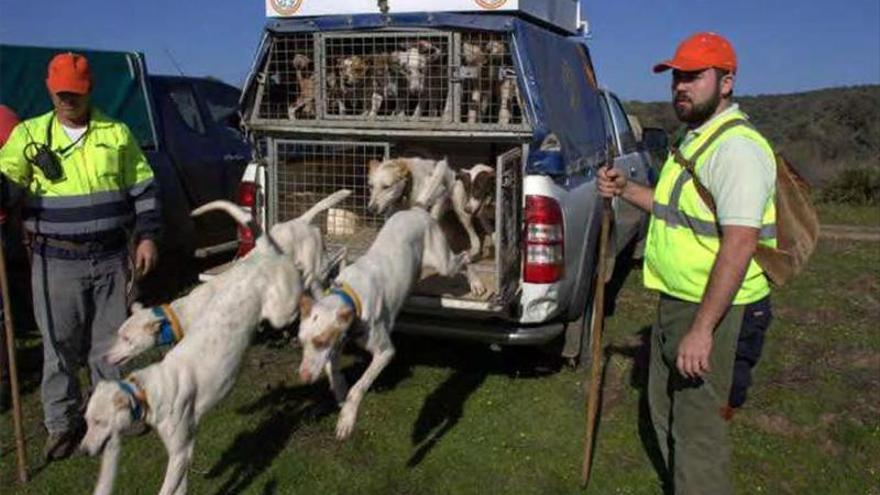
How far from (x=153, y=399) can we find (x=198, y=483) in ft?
3.75

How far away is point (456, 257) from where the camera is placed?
218 inches

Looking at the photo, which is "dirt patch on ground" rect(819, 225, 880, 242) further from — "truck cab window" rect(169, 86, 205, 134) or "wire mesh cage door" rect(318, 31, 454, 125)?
"truck cab window" rect(169, 86, 205, 134)

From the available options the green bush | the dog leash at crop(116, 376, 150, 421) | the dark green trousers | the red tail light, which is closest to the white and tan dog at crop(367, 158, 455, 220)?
the red tail light

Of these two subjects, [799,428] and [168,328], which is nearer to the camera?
[168,328]

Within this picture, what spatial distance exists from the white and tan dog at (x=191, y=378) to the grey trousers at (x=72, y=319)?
2.82 ft

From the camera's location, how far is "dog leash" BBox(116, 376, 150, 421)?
141 inches

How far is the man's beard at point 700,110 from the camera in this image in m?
3.52

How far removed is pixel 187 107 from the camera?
31.1 ft

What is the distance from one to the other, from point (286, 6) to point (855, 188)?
16.8 metres

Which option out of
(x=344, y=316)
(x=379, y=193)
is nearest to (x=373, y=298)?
(x=344, y=316)

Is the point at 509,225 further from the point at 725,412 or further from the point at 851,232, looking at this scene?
the point at 851,232

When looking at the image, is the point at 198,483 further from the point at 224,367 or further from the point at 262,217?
the point at 262,217

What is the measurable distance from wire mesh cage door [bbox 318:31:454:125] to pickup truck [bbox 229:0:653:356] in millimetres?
12

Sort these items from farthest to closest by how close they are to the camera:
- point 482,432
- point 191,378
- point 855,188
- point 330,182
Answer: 1. point 855,188
2. point 330,182
3. point 482,432
4. point 191,378
